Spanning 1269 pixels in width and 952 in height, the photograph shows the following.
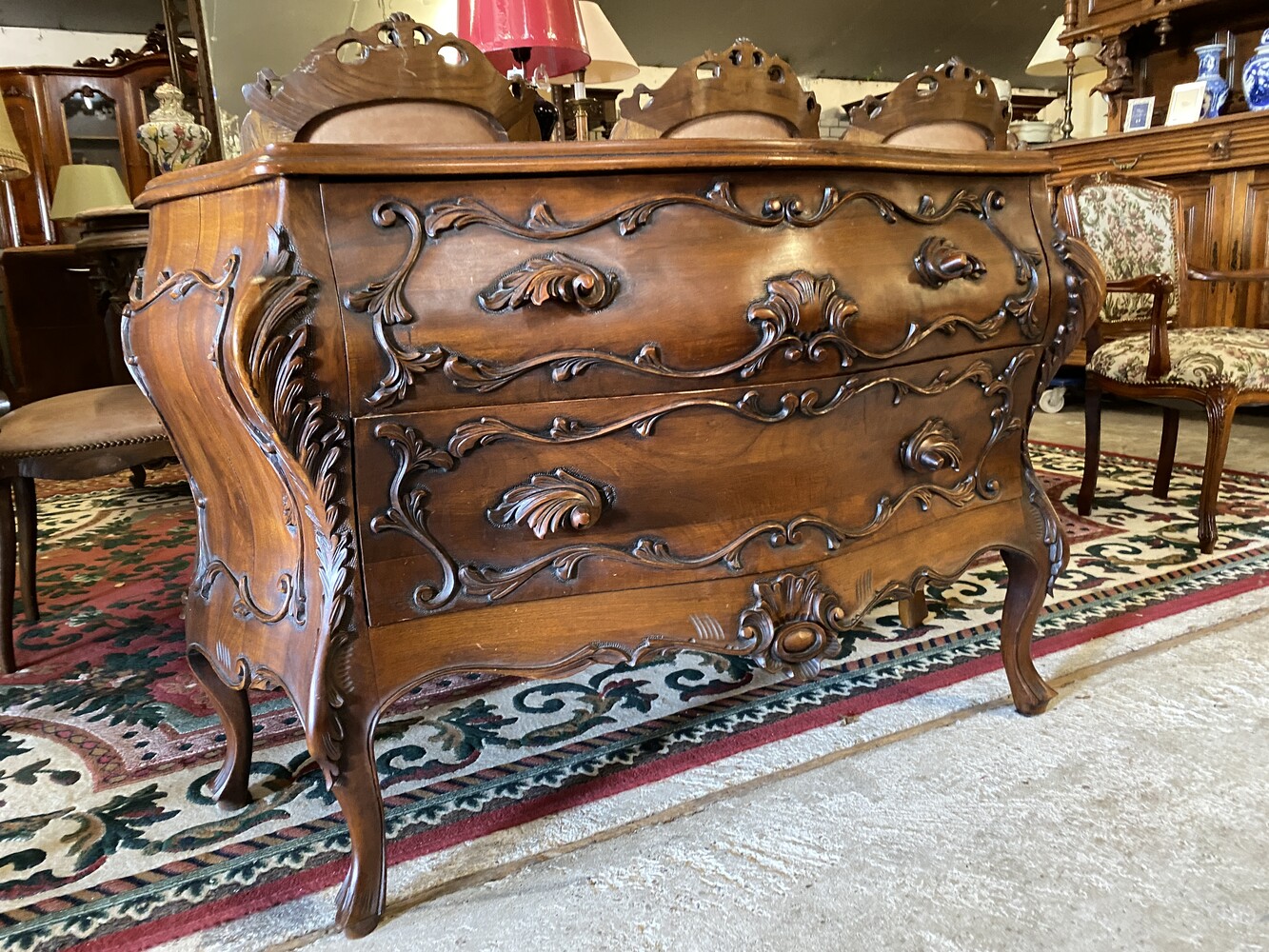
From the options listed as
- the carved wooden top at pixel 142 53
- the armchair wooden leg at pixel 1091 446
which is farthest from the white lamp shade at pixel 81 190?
the armchair wooden leg at pixel 1091 446

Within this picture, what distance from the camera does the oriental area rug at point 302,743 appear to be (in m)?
1.19

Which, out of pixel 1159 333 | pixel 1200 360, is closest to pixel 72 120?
pixel 1159 333

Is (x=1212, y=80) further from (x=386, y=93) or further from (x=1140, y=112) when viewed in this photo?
(x=386, y=93)

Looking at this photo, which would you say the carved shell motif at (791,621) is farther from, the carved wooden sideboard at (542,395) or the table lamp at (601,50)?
the table lamp at (601,50)

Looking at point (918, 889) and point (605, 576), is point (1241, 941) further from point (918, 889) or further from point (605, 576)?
point (605, 576)

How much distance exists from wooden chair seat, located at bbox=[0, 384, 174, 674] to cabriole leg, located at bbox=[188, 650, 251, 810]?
0.79 m

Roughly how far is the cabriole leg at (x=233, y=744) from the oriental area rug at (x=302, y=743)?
3 centimetres

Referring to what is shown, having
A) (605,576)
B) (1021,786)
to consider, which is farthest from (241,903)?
(1021,786)

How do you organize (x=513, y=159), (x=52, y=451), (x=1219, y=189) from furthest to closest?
(x=1219, y=189), (x=52, y=451), (x=513, y=159)

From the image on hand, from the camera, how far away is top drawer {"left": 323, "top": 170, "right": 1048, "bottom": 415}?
935 mm

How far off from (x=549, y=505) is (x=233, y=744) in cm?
74

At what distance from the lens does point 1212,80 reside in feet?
13.1

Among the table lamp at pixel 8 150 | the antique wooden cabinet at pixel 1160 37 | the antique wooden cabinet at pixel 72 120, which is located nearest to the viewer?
the table lamp at pixel 8 150

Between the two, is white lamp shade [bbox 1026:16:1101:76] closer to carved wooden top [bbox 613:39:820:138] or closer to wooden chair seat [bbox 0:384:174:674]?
carved wooden top [bbox 613:39:820:138]
